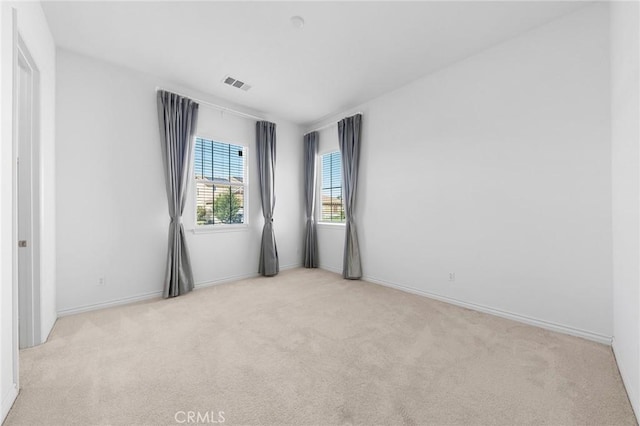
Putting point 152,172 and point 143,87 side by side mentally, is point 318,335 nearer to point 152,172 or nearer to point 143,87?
point 152,172

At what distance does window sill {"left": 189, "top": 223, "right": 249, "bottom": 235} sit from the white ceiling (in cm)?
200

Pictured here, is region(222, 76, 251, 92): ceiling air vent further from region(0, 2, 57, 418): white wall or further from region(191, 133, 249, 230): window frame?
region(0, 2, 57, 418): white wall

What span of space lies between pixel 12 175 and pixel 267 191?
3.05 m

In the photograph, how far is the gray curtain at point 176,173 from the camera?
3.37m

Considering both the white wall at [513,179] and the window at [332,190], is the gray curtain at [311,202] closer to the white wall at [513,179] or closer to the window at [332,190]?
the window at [332,190]

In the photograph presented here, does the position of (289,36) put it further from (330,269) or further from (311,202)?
(330,269)

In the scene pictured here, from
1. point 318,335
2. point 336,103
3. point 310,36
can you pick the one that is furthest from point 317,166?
point 318,335

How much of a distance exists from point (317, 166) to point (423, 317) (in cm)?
327

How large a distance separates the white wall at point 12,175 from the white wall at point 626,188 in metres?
3.50

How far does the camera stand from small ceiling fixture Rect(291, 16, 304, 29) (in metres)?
2.36

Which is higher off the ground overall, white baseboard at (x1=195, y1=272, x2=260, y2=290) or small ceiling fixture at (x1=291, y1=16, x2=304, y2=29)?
small ceiling fixture at (x1=291, y1=16, x2=304, y2=29)

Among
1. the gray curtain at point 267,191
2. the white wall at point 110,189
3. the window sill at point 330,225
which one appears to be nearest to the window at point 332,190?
the window sill at point 330,225

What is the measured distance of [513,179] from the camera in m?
2.66

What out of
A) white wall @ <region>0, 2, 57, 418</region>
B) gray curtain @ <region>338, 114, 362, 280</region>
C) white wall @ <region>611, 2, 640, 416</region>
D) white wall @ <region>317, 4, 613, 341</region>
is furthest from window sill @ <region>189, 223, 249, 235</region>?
white wall @ <region>611, 2, 640, 416</region>
